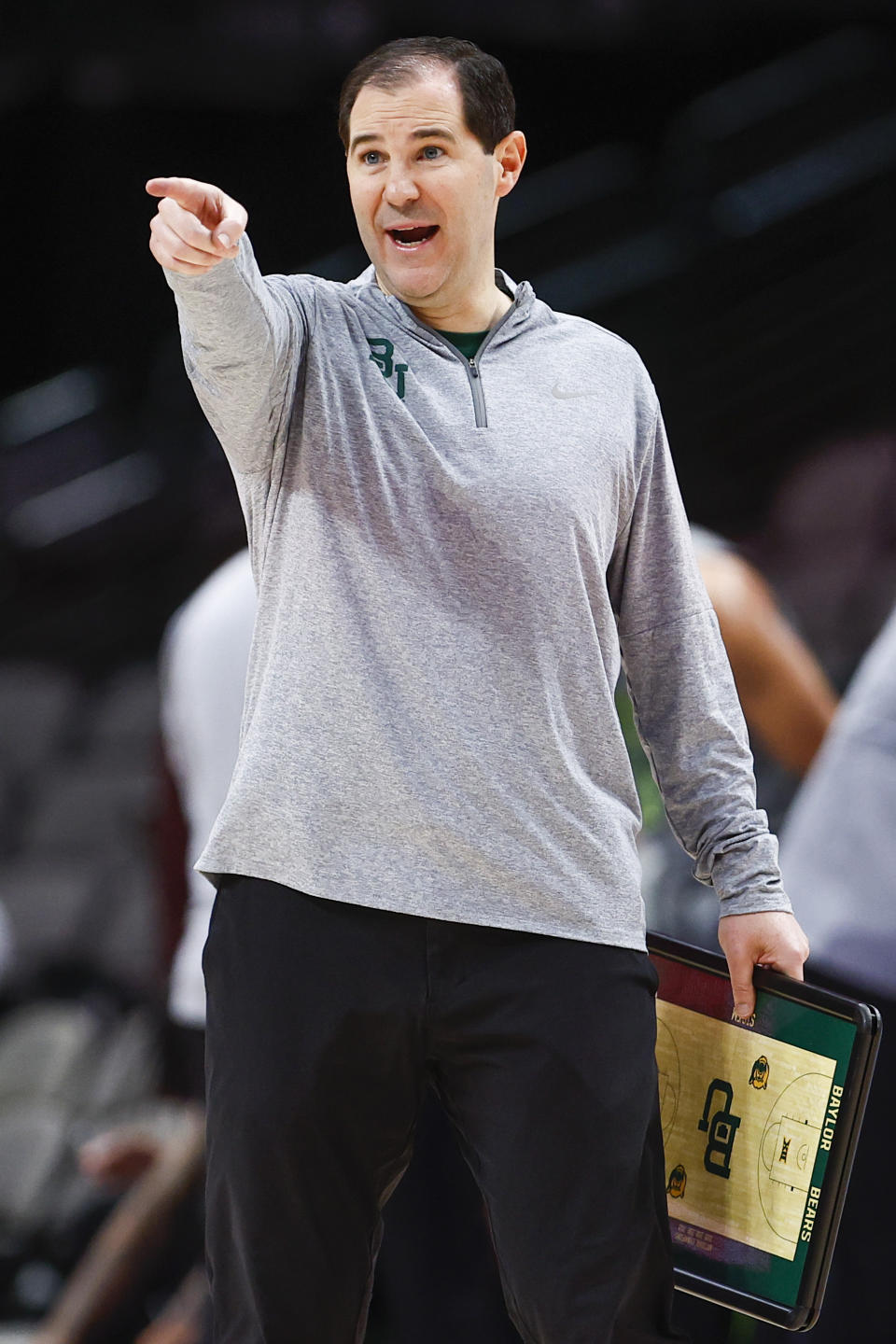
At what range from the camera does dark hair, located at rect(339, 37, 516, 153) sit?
58.7 inches

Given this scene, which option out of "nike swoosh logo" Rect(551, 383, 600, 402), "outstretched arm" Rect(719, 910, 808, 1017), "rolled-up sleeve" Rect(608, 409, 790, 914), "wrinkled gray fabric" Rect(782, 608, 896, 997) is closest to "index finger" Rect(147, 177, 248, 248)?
"nike swoosh logo" Rect(551, 383, 600, 402)

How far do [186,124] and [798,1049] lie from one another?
1.76 m

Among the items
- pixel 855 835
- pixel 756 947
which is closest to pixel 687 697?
pixel 756 947

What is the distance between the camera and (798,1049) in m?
1.60

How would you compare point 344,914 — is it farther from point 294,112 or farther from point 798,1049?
point 294,112

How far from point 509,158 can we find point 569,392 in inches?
10.0

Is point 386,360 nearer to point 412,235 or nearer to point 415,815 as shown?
point 412,235

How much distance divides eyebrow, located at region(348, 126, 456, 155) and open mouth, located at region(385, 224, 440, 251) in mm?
79

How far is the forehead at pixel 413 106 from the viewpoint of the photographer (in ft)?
4.82

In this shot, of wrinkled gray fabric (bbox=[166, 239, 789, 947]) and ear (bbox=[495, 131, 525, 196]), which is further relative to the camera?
ear (bbox=[495, 131, 525, 196])

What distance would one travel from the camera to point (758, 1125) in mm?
1615

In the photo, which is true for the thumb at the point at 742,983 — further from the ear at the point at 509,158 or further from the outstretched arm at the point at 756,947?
the ear at the point at 509,158

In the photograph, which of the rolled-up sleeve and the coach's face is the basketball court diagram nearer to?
the rolled-up sleeve

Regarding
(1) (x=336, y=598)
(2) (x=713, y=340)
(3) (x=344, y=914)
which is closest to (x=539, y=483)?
(1) (x=336, y=598)
